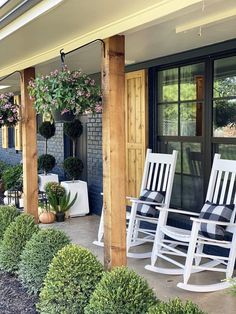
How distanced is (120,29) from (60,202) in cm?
374

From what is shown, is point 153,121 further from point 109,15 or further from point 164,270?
point 109,15

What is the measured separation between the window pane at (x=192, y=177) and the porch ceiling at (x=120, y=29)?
1.09 m

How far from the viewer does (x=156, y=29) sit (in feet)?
10.8

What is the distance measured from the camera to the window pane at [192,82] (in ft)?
14.4

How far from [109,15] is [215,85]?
1736mm

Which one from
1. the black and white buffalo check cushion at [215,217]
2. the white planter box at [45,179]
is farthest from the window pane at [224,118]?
the white planter box at [45,179]

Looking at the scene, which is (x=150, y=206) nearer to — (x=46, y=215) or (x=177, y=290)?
(x=177, y=290)

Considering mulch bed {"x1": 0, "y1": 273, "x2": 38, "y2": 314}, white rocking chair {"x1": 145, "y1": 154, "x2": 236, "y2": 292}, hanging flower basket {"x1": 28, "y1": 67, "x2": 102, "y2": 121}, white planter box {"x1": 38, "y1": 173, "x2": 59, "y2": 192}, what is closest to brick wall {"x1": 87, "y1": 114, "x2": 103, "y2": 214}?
white planter box {"x1": 38, "y1": 173, "x2": 59, "y2": 192}

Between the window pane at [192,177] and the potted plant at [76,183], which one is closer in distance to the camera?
the window pane at [192,177]

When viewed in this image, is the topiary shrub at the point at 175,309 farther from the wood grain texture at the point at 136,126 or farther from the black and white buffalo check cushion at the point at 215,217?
the wood grain texture at the point at 136,126

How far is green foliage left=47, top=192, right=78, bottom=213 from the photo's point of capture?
20.2ft

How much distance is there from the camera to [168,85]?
16.1 ft

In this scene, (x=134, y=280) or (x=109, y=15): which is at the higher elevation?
(x=109, y=15)

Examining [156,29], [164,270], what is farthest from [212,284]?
[156,29]
